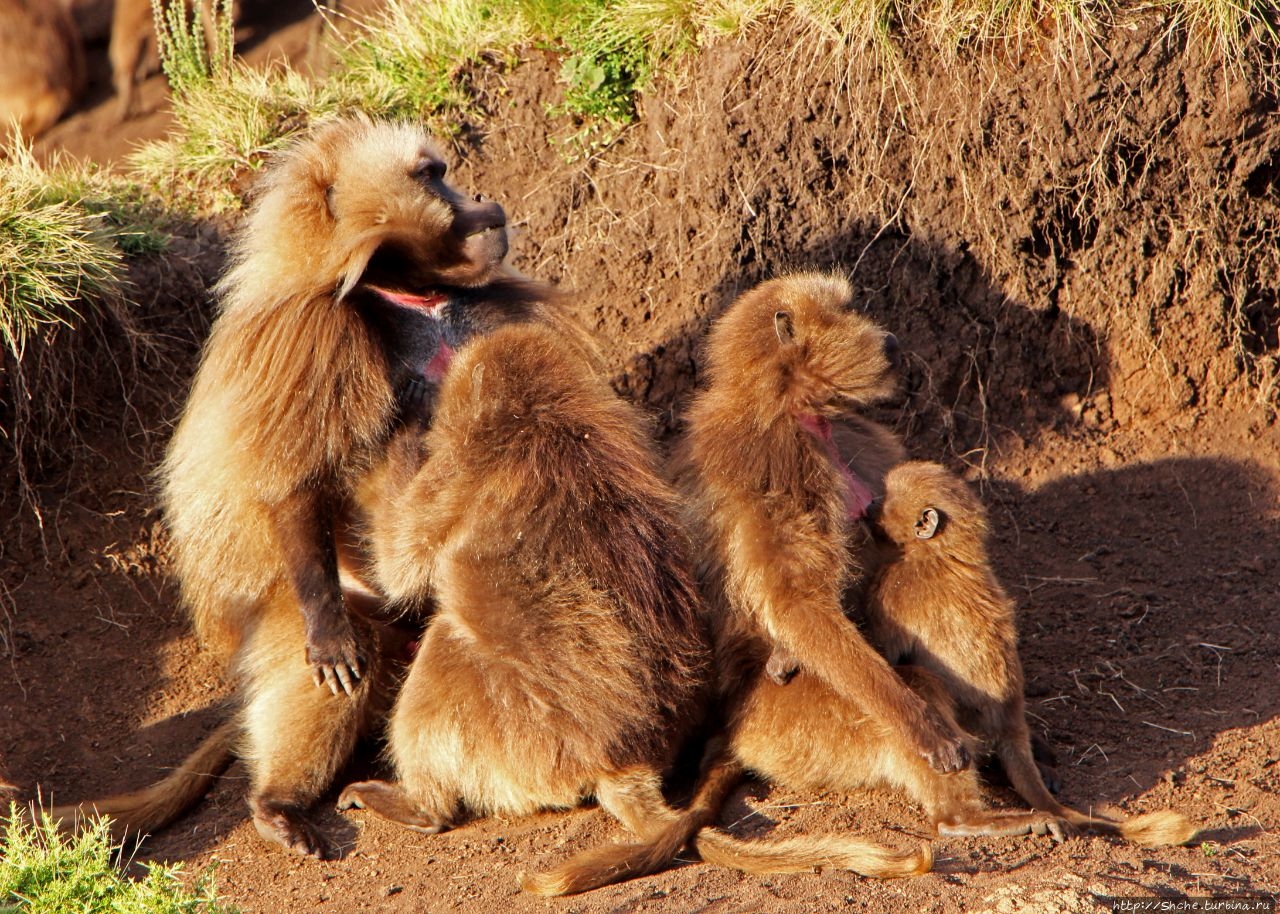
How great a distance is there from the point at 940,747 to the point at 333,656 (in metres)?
2.08

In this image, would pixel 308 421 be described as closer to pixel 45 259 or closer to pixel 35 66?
pixel 45 259

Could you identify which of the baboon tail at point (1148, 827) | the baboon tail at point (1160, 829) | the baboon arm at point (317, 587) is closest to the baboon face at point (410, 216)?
the baboon arm at point (317, 587)

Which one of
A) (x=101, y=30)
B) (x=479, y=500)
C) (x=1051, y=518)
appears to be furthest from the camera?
(x=101, y=30)

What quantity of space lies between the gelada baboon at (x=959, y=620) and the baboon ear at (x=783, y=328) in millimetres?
689

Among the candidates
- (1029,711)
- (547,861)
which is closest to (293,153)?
(547,861)

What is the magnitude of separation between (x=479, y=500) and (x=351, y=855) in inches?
51.5

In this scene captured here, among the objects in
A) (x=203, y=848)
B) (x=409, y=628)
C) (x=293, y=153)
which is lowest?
(x=203, y=848)

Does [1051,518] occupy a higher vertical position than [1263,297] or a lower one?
lower

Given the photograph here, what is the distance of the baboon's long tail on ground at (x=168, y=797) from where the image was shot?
484cm

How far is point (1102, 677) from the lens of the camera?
564 cm

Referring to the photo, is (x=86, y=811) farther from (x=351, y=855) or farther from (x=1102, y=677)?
(x=1102, y=677)

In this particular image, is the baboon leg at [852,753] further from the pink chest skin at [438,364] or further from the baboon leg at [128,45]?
the baboon leg at [128,45]

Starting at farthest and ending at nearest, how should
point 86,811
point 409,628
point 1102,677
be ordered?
1. point 1102,677
2. point 409,628
3. point 86,811

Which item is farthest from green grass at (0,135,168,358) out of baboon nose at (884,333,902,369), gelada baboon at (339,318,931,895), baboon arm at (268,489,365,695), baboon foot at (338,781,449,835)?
baboon nose at (884,333,902,369)
